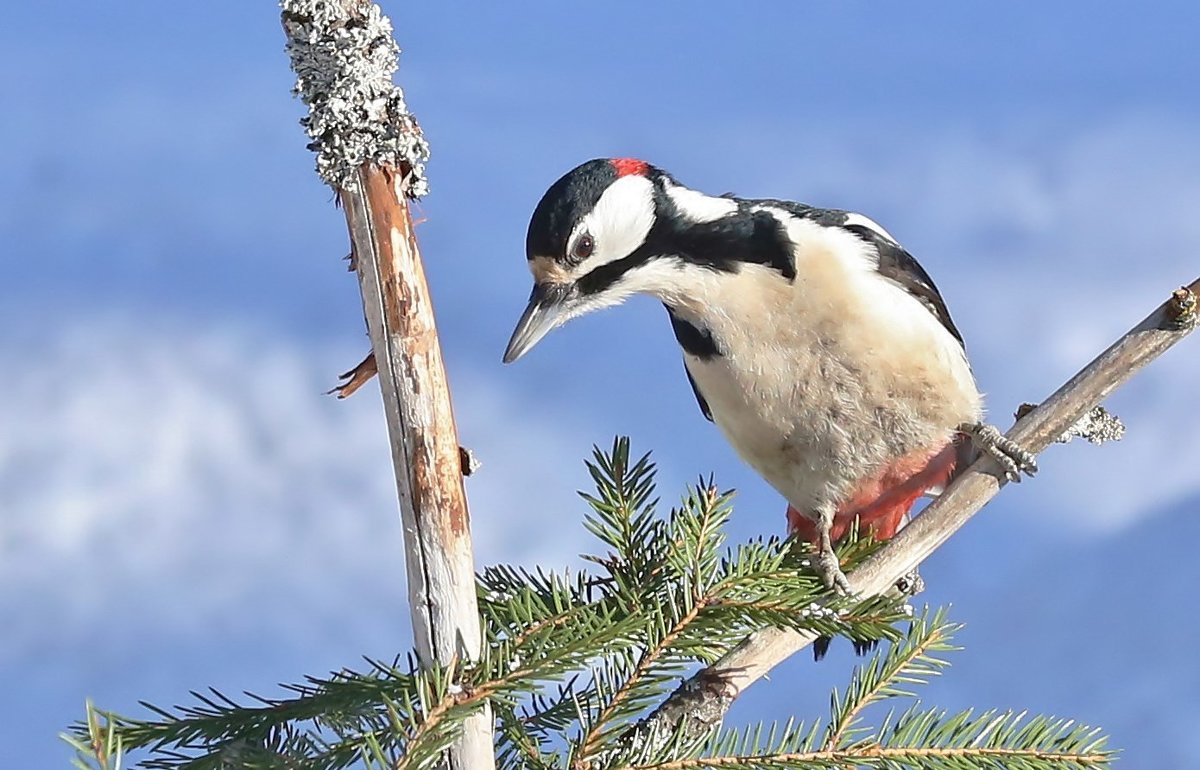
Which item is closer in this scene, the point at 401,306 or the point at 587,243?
the point at 401,306

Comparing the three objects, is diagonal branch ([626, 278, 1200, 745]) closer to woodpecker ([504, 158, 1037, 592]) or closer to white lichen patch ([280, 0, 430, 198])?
woodpecker ([504, 158, 1037, 592])

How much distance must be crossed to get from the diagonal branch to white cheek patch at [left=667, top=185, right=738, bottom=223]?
2.09 ft

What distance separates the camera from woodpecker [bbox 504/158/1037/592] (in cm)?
227

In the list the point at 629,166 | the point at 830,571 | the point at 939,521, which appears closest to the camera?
the point at 830,571

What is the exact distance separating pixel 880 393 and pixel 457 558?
1150 mm

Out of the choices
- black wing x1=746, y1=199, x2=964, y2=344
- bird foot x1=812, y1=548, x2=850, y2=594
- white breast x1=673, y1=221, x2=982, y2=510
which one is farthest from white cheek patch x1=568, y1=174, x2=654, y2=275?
bird foot x1=812, y1=548, x2=850, y2=594

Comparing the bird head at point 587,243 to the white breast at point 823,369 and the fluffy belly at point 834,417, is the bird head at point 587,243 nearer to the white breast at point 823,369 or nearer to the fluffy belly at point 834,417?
the white breast at point 823,369

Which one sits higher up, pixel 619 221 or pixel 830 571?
pixel 619 221

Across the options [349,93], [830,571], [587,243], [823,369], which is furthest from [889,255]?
[349,93]

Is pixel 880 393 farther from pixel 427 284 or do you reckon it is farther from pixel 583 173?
pixel 427 284

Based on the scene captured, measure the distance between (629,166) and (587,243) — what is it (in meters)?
0.19

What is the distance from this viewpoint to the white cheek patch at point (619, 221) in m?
2.21

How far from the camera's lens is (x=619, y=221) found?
7.47ft

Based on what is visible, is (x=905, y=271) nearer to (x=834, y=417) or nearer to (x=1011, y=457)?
(x=834, y=417)
